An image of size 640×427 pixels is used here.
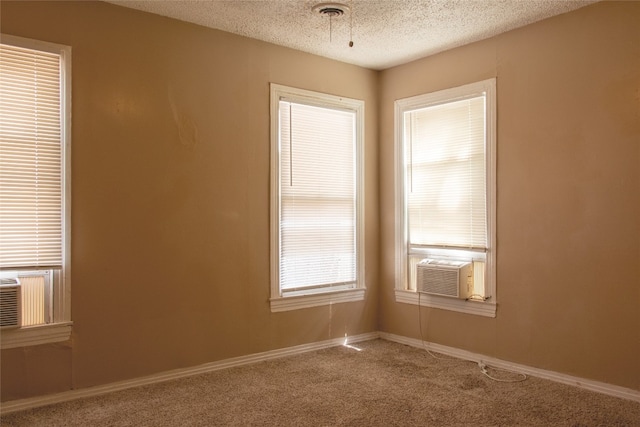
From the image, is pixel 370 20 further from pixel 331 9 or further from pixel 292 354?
pixel 292 354

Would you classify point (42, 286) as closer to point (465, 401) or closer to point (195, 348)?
point (195, 348)

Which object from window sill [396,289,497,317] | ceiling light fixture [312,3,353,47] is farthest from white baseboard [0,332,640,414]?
ceiling light fixture [312,3,353,47]

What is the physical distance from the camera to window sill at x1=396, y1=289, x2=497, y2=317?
437 centimetres

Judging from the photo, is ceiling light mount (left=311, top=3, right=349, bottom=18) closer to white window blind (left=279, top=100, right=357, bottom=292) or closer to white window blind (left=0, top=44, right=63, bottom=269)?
white window blind (left=279, top=100, right=357, bottom=292)

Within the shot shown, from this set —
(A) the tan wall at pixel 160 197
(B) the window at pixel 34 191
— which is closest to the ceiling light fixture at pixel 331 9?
(A) the tan wall at pixel 160 197

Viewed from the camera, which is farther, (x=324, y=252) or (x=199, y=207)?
(x=324, y=252)

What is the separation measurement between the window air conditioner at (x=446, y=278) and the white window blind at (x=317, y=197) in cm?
75

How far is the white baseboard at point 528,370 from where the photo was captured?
359cm

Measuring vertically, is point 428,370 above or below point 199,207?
below

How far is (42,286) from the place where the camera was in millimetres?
3457

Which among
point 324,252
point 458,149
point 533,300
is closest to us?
point 533,300

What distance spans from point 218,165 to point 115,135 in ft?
2.70


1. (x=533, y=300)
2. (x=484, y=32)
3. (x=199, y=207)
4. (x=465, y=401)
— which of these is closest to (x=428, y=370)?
(x=465, y=401)

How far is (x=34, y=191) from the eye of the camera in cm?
340
